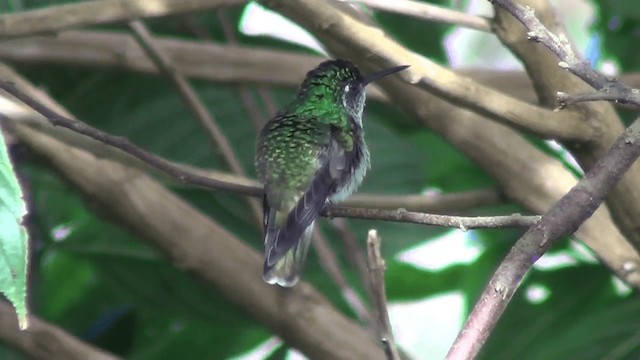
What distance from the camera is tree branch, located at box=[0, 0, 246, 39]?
2.06 meters

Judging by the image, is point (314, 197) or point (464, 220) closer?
point (464, 220)

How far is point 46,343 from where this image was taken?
227 cm

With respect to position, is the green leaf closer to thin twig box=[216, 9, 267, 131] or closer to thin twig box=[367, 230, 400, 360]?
thin twig box=[367, 230, 400, 360]

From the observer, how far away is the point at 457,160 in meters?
3.12

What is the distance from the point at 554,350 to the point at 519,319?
20 centimetres

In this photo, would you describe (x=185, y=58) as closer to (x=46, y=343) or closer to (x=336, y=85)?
(x=336, y=85)

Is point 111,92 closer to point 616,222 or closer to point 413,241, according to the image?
point 413,241

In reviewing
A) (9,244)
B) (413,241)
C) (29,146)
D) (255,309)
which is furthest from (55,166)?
(9,244)

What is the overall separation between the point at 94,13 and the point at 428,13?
0.61 meters

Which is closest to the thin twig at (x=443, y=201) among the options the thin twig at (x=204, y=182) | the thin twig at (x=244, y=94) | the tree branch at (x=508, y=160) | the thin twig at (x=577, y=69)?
the tree branch at (x=508, y=160)

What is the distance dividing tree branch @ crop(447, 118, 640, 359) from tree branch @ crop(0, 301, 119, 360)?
1.18 meters

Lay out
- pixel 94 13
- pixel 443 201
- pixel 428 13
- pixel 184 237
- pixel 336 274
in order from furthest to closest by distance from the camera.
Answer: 1. pixel 336 274
2. pixel 184 237
3. pixel 443 201
4. pixel 94 13
5. pixel 428 13

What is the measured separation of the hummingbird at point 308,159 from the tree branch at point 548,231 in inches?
21.2

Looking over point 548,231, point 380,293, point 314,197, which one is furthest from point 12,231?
point 314,197
